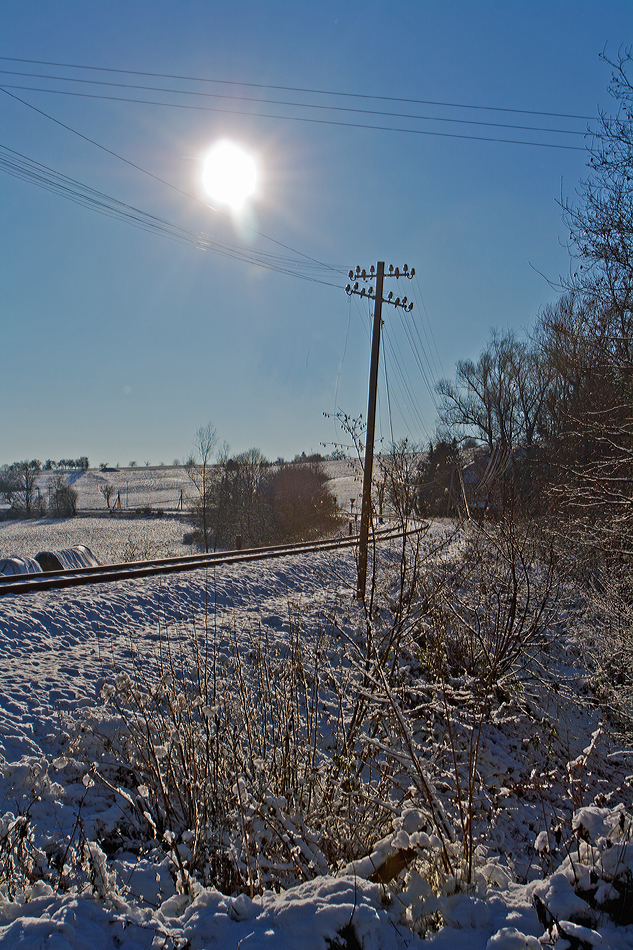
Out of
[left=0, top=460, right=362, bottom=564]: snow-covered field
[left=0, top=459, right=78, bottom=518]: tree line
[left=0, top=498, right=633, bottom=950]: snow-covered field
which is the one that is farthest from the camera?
[left=0, top=459, right=78, bottom=518]: tree line

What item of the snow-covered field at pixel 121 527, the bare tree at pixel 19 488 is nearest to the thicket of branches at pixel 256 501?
the snow-covered field at pixel 121 527

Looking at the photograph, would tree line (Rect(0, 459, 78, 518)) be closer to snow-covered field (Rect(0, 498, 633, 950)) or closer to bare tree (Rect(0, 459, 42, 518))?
bare tree (Rect(0, 459, 42, 518))

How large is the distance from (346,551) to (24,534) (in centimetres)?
3985

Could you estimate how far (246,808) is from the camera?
10.8 feet

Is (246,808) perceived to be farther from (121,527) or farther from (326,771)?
(121,527)

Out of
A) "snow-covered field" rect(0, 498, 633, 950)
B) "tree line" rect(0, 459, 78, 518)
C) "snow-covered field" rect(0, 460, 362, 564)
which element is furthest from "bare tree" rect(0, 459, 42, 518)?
"snow-covered field" rect(0, 498, 633, 950)

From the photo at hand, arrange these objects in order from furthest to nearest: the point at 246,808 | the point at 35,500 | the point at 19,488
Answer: the point at 19,488 → the point at 35,500 → the point at 246,808

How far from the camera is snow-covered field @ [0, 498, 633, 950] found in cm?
201

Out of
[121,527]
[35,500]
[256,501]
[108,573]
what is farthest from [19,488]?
[108,573]

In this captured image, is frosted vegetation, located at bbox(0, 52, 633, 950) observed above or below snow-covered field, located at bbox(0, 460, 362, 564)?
above

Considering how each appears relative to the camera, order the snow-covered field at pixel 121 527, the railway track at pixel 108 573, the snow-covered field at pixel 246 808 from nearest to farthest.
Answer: the snow-covered field at pixel 246 808
the railway track at pixel 108 573
the snow-covered field at pixel 121 527

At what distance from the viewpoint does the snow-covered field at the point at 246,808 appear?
2.01 m

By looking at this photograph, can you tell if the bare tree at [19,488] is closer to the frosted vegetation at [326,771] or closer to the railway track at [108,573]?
the railway track at [108,573]

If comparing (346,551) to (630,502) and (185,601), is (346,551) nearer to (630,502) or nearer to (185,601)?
(185,601)
